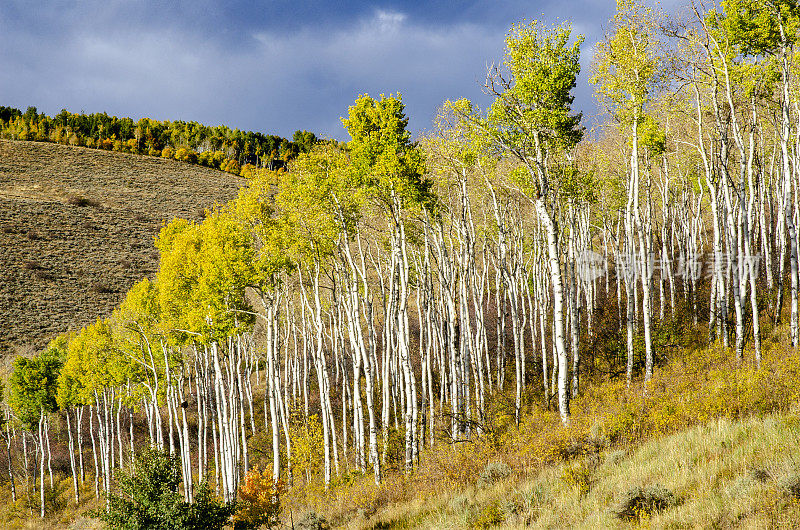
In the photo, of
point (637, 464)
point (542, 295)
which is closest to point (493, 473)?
point (637, 464)

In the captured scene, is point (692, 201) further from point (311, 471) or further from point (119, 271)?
point (119, 271)

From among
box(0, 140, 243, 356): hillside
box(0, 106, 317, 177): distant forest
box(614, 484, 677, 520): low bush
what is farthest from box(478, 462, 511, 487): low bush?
box(0, 106, 317, 177): distant forest

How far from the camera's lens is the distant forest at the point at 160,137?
10038 cm

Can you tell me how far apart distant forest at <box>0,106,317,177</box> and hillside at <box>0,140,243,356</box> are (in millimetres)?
6214

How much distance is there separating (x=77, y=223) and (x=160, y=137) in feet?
171

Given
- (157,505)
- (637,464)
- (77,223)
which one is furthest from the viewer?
(77,223)

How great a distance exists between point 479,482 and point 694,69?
506 inches

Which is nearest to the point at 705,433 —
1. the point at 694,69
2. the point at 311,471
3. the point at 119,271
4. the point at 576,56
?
the point at 576,56

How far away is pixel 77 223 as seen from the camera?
64.2 meters

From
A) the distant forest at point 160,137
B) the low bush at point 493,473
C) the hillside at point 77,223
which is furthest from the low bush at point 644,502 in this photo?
the distant forest at point 160,137

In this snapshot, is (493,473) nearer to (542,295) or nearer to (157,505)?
(157,505)

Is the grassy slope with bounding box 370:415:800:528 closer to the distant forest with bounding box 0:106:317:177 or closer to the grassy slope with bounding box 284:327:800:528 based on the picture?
the grassy slope with bounding box 284:327:800:528

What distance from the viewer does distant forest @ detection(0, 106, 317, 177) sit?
10038cm

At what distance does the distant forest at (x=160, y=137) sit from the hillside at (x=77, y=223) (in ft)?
20.4
